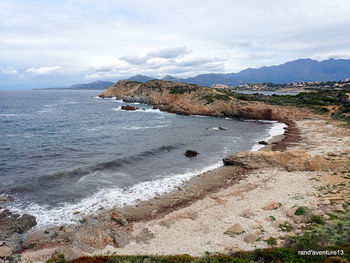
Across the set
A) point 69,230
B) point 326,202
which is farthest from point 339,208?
point 69,230

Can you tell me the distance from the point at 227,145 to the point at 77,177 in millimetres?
23488

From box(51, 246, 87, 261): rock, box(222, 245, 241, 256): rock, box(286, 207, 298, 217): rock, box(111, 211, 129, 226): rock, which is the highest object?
box(286, 207, 298, 217): rock

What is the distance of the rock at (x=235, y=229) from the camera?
1281cm

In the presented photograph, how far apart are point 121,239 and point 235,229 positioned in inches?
266

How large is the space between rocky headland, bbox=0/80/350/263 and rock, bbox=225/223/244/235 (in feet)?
0.07

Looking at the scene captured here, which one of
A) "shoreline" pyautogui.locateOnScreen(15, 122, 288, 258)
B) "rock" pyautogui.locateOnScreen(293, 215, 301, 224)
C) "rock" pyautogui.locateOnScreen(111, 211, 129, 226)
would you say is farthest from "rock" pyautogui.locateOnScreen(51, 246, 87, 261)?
"rock" pyautogui.locateOnScreen(293, 215, 301, 224)

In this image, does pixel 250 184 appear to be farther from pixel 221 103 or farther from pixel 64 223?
pixel 221 103

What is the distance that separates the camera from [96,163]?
2794 cm

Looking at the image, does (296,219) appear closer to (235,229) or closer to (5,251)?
(235,229)

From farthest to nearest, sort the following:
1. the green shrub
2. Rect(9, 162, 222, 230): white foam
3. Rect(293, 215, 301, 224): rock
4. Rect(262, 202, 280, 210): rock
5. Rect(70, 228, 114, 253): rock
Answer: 1. Rect(9, 162, 222, 230): white foam
2. Rect(262, 202, 280, 210): rock
3. the green shrub
4. Rect(293, 215, 301, 224): rock
5. Rect(70, 228, 114, 253): rock

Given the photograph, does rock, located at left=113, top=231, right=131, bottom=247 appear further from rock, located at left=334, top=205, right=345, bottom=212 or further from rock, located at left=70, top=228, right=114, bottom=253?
rock, located at left=334, top=205, right=345, bottom=212

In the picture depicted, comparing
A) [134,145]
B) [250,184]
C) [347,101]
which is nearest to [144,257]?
[250,184]

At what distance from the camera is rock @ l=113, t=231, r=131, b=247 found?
12695 millimetres

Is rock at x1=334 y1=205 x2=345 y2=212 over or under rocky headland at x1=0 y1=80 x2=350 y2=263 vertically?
over
